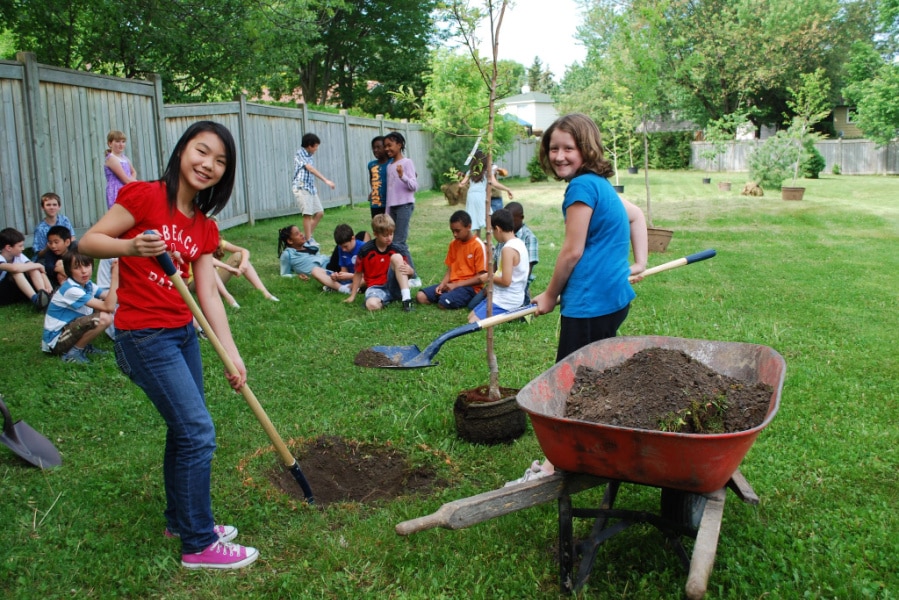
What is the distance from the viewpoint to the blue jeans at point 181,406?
2.88 m

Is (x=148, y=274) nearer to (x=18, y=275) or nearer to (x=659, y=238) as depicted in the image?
(x=18, y=275)

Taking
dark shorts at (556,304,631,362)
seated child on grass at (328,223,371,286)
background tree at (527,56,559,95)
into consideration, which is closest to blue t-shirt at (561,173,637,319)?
dark shorts at (556,304,631,362)

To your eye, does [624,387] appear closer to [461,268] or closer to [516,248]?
[516,248]

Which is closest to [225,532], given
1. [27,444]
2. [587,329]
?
[27,444]

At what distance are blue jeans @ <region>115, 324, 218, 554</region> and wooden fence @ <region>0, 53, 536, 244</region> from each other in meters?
6.73

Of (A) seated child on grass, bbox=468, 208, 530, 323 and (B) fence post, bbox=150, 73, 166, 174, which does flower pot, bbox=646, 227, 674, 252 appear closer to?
(A) seated child on grass, bbox=468, 208, 530, 323

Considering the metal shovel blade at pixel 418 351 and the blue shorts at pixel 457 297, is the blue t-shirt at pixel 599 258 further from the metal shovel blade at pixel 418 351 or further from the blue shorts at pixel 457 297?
the blue shorts at pixel 457 297

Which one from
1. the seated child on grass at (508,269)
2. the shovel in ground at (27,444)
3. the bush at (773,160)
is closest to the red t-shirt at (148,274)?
the shovel in ground at (27,444)

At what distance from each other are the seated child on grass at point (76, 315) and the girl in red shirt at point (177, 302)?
3036 mm

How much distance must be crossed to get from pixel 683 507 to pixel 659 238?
839 cm

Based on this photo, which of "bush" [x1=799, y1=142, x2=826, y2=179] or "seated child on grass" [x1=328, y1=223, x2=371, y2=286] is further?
"bush" [x1=799, y1=142, x2=826, y2=179]

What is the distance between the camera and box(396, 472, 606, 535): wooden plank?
2.58 meters

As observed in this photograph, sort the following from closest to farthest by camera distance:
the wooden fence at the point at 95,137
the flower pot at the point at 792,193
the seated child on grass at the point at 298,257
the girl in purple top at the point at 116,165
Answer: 1. the girl in purple top at the point at 116,165
2. the wooden fence at the point at 95,137
3. the seated child on grass at the point at 298,257
4. the flower pot at the point at 792,193

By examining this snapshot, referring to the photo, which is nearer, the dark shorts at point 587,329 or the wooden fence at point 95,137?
the dark shorts at point 587,329
